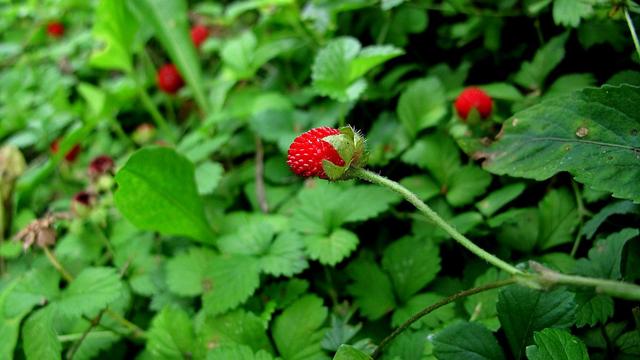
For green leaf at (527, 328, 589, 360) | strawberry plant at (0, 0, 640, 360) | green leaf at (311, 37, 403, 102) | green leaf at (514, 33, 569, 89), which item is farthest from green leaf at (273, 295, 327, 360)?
green leaf at (514, 33, 569, 89)

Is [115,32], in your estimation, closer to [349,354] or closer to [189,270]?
[189,270]

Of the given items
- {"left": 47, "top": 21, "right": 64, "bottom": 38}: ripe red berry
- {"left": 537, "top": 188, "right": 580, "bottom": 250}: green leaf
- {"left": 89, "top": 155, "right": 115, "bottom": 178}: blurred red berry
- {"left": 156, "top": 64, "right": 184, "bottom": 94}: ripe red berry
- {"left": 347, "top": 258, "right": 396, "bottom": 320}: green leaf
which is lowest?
{"left": 537, "top": 188, "right": 580, "bottom": 250}: green leaf

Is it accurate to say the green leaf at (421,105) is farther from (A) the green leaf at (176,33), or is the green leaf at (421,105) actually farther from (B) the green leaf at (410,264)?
(A) the green leaf at (176,33)

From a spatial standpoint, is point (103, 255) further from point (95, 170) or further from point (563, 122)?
point (563, 122)

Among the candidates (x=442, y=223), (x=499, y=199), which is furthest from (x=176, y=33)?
(x=442, y=223)

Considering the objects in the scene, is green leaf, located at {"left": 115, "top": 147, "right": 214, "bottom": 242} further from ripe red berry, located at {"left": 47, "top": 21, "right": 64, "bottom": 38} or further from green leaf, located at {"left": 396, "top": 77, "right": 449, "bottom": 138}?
ripe red berry, located at {"left": 47, "top": 21, "right": 64, "bottom": 38}

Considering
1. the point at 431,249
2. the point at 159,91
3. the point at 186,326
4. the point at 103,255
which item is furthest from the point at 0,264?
the point at 431,249
